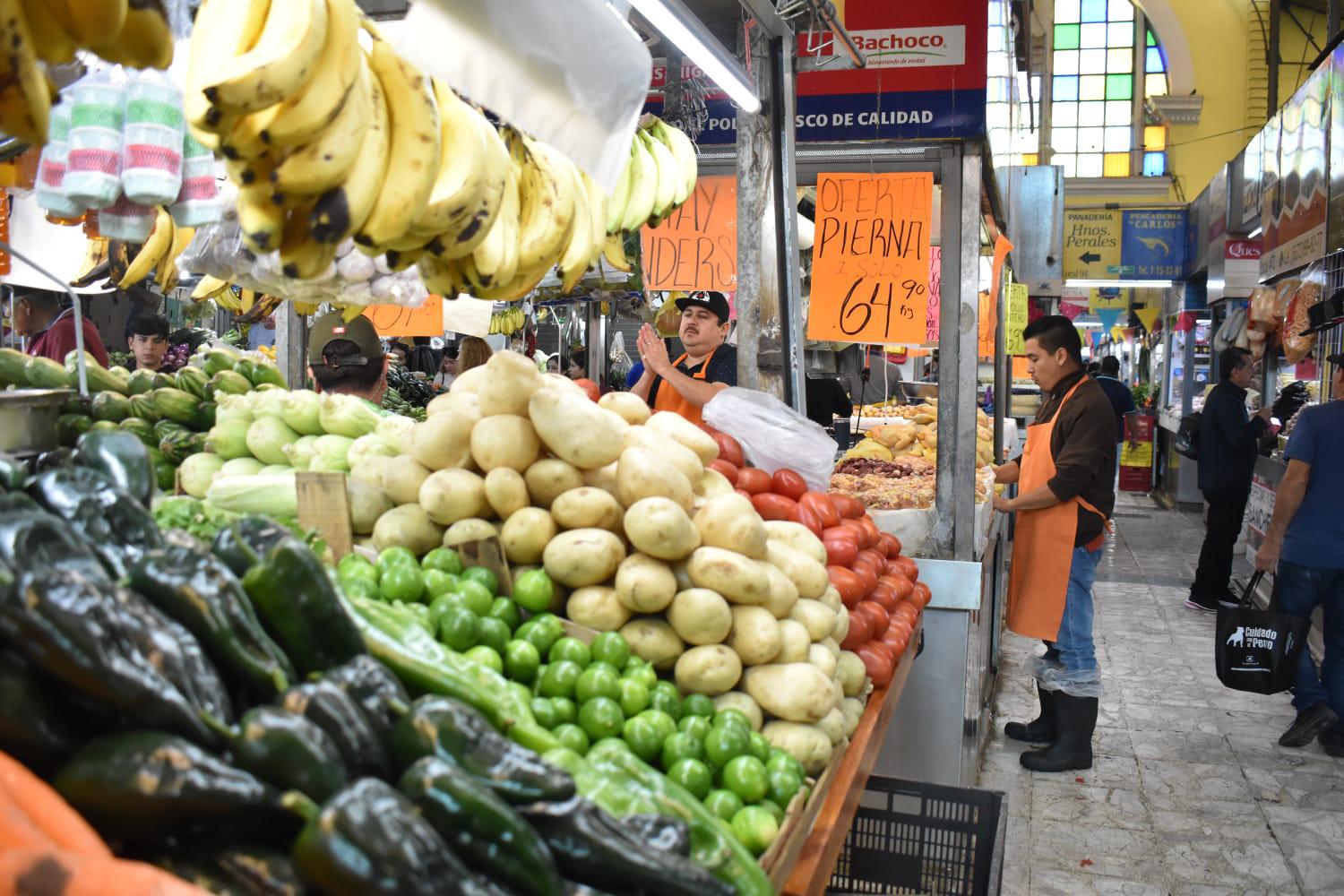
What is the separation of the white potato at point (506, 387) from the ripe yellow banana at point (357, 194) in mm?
998

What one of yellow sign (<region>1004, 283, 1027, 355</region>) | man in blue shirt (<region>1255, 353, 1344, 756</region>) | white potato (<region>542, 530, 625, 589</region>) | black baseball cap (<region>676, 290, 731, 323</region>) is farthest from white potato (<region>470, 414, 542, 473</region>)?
yellow sign (<region>1004, 283, 1027, 355</region>)

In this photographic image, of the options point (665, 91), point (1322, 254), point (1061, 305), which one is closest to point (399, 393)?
point (665, 91)

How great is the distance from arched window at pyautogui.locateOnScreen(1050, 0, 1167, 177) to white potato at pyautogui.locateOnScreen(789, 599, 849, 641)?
25258 millimetres

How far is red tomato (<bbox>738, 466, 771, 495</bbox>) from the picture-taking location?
3.52 m

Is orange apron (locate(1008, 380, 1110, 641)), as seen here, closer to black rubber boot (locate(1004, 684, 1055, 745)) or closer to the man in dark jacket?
black rubber boot (locate(1004, 684, 1055, 745))

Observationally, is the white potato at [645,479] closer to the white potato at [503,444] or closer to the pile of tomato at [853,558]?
the white potato at [503,444]

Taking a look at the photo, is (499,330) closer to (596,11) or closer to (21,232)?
(21,232)

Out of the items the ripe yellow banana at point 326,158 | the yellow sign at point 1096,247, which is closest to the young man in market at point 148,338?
the ripe yellow banana at point 326,158

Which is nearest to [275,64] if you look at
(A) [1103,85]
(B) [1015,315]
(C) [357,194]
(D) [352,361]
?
(C) [357,194]

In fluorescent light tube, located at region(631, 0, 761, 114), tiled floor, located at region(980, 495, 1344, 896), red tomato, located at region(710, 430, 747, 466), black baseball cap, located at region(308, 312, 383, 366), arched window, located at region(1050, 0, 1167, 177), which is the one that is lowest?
tiled floor, located at region(980, 495, 1344, 896)

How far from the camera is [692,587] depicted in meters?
2.48

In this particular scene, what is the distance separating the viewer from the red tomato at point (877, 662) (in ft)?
10.4

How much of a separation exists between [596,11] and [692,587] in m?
1.27

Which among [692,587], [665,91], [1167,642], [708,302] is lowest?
[1167,642]
